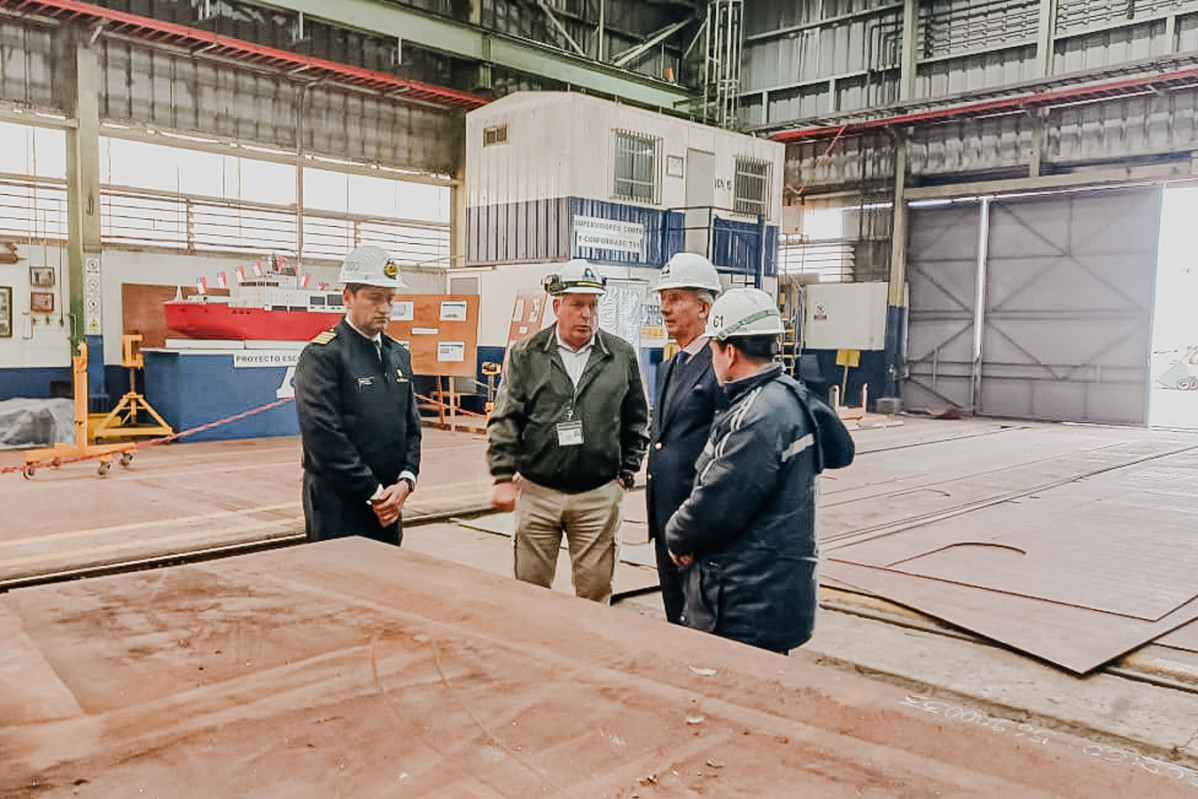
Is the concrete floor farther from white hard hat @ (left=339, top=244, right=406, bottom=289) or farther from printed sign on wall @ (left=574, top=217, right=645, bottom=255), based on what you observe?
printed sign on wall @ (left=574, top=217, right=645, bottom=255)

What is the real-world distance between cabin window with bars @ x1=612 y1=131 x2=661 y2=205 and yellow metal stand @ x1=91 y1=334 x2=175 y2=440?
7.01 m

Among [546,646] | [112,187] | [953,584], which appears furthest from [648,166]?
[546,646]

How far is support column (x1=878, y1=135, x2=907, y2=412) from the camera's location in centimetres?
1784

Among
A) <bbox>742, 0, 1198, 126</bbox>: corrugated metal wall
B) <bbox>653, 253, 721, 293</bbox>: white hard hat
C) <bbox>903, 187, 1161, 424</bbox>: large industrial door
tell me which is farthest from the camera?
<bbox>903, 187, 1161, 424</bbox>: large industrial door

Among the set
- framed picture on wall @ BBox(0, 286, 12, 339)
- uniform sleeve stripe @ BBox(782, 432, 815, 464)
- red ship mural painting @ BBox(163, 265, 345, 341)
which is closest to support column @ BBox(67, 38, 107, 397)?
framed picture on wall @ BBox(0, 286, 12, 339)

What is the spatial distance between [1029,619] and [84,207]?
11.5m

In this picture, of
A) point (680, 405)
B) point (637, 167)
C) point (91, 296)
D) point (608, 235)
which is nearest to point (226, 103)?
point (91, 296)

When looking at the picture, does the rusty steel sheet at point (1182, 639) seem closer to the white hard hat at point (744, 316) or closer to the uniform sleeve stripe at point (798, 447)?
the uniform sleeve stripe at point (798, 447)

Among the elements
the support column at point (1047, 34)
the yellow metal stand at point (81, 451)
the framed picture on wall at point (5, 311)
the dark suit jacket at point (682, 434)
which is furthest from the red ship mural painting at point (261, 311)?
the support column at point (1047, 34)

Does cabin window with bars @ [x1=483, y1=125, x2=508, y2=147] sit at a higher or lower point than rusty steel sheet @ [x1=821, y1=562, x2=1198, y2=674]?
higher

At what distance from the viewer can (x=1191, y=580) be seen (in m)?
5.11

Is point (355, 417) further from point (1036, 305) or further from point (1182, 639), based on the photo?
point (1036, 305)

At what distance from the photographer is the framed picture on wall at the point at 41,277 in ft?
35.9

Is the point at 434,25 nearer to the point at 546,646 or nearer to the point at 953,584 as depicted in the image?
the point at 953,584
